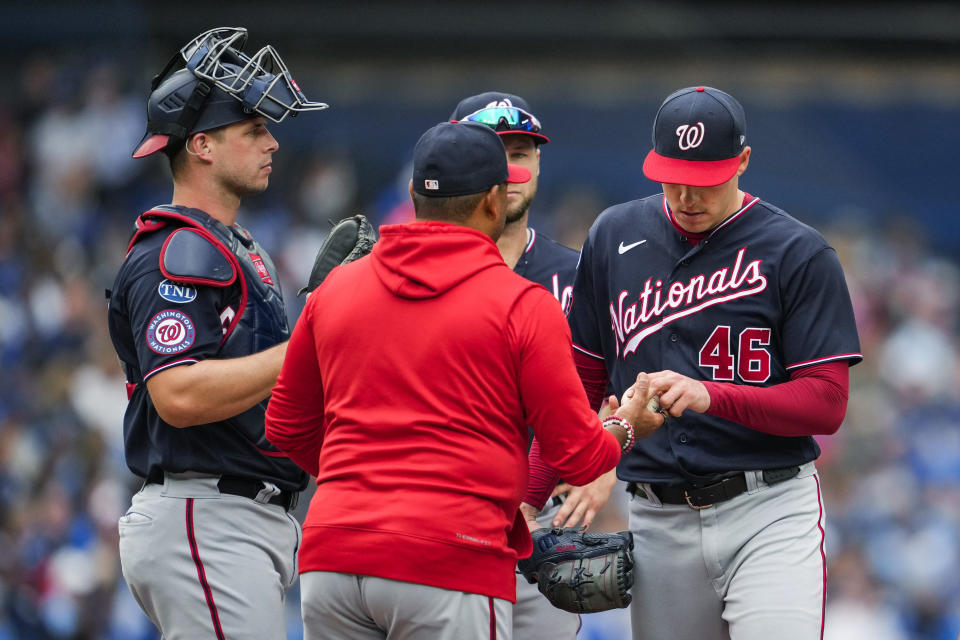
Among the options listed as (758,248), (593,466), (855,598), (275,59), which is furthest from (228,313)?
(855,598)

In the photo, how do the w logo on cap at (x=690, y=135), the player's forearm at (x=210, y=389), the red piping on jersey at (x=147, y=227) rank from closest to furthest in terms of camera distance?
the player's forearm at (x=210, y=389) → the w logo on cap at (x=690, y=135) → the red piping on jersey at (x=147, y=227)

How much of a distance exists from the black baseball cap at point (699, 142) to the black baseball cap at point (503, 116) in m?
0.77

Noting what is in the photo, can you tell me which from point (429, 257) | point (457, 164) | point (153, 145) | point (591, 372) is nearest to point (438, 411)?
point (429, 257)

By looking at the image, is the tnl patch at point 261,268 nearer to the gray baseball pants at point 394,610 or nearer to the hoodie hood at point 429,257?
the hoodie hood at point 429,257

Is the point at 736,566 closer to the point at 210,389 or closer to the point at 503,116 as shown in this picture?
the point at 210,389

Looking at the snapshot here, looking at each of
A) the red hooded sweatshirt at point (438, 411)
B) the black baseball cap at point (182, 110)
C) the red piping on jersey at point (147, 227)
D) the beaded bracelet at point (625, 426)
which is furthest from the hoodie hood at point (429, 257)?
the black baseball cap at point (182, 110)

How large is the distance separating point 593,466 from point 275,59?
1743 mm

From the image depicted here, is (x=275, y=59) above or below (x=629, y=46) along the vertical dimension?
below

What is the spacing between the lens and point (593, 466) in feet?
10.6

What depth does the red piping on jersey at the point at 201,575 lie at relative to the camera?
3688mm

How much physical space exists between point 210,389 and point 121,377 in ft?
21.0

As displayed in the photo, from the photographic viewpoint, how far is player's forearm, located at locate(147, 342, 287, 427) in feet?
11.9

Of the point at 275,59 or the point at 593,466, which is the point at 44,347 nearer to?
the point at 275,59

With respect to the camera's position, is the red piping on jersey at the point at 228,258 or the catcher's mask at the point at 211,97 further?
the catcher's mask at the point at 211,97
